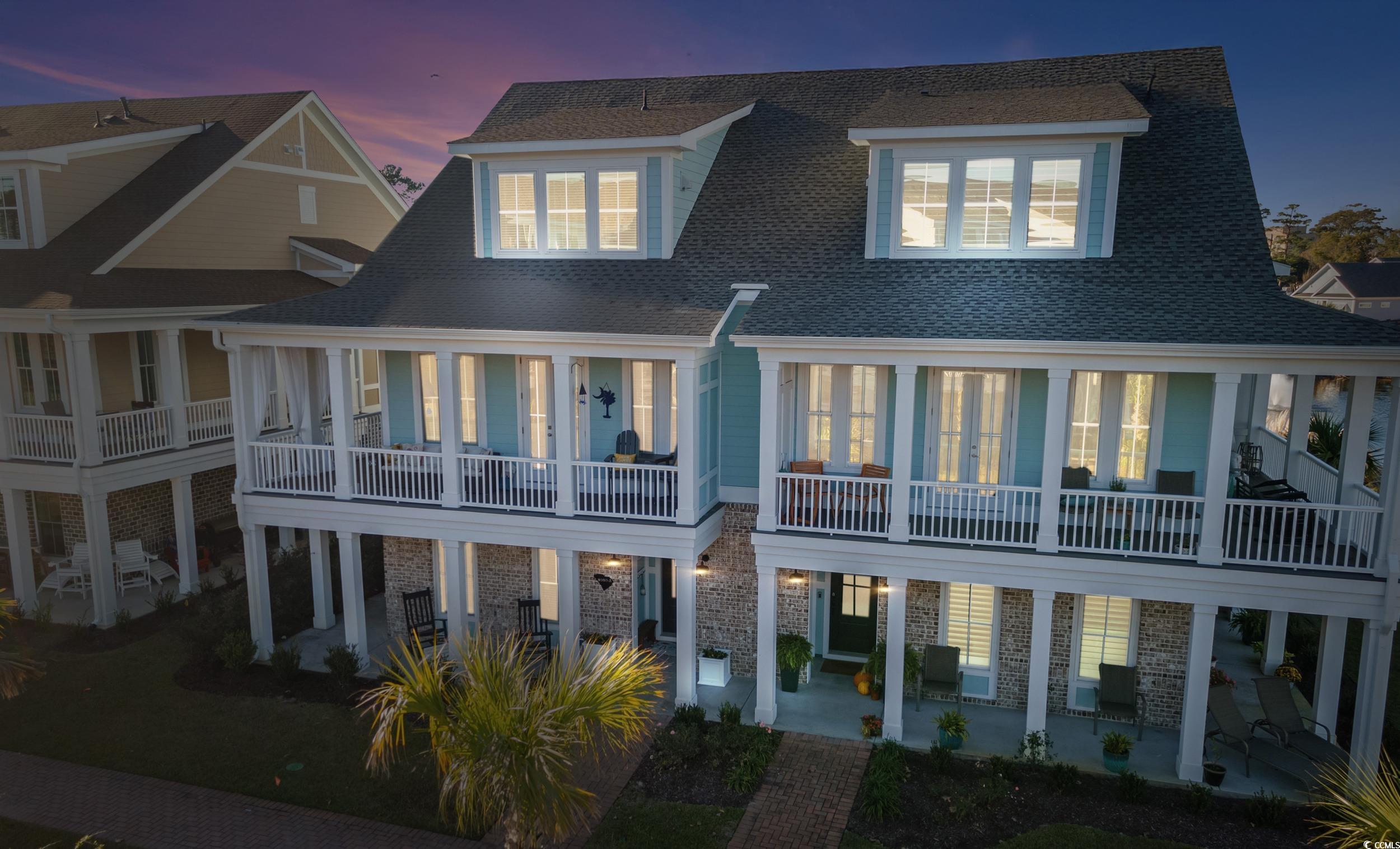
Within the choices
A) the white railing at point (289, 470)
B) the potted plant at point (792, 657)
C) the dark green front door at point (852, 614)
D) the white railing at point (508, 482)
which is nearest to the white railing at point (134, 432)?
the white railing at point (289, 470)

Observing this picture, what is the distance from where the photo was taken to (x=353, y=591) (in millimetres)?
14500

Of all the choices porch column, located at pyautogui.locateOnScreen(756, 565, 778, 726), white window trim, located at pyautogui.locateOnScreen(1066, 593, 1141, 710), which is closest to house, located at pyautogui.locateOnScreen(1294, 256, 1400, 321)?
white window trim, located at pyautogui.locateOnScreen(1066, 593, 1141, 710)

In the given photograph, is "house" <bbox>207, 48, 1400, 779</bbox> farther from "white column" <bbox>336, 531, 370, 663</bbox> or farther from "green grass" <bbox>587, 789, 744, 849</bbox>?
"green grass" <bbox>587, 789, 744, 849</bbox>

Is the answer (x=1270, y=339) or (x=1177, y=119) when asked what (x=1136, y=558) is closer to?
(x=1270, y=339)

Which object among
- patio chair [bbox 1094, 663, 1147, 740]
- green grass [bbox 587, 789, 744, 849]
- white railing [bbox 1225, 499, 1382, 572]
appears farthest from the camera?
patio chair [bbox 1094, 663, 1147, 740]

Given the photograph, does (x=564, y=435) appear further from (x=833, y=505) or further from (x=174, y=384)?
(x=174, y=384)

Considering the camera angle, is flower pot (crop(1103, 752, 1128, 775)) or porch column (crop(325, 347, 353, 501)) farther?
porch column (crop(325, 347, 353, 501))

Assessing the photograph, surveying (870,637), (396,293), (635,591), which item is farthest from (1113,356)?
(396,293)

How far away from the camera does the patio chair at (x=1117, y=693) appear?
12367mm

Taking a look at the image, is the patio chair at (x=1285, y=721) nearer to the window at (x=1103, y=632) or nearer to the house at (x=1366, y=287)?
the window at (x=1103, y=632)

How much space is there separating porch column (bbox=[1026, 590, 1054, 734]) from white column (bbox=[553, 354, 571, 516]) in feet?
22.9

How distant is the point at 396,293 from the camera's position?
1502 centimetres

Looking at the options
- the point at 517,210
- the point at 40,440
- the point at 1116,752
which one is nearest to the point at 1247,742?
the point at 1116,752

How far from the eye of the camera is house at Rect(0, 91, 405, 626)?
1638cm
